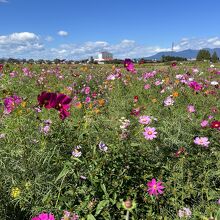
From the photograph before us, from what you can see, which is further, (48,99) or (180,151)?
(180,151)

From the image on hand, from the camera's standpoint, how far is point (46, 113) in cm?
371

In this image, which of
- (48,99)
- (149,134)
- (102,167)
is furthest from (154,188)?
(48,99)

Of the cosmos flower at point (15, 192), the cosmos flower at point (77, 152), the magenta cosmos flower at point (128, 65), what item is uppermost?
the magenta cosmos flower at point (128, 65)

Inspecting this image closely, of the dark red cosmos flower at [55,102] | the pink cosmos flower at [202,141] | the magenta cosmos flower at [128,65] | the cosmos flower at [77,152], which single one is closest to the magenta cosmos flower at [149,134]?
the pink cosmos flower at [202,141]

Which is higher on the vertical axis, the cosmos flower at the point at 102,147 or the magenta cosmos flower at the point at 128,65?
the magenta cosmos flower at the point at 128,65

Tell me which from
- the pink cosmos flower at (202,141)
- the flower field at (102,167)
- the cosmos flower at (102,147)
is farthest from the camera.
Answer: the pink cosmos flower at (202,141)

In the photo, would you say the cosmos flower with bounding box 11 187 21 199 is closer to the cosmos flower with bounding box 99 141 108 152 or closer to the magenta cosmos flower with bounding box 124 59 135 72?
the cosmos flower with bounding box 99 141 108 152

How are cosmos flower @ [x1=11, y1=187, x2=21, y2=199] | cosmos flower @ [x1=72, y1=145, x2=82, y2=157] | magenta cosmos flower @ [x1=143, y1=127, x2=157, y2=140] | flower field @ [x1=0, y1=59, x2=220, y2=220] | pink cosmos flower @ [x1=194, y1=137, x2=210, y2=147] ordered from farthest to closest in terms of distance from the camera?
pink cosmos flower @ [x1=194, y1=137, x2=210, y2=147]
magenta cosmos flower @ [x1=143, y1=127, x2=157, y2=140]
cosmos flower @ [x1=72, y1=145, x2=82, y2=157]
flower field @ [x1=0, y1=59, x2=220, y2=220]
cosmos flower @ [x1=11, y1=187, x2=21, y2=199]

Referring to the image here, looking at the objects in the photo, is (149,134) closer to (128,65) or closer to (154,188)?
(154,188)

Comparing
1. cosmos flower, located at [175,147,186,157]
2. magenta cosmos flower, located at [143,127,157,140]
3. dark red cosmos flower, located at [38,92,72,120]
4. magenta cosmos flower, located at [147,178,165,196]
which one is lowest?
magenta cosmos flower, located at [147,178,165,196]

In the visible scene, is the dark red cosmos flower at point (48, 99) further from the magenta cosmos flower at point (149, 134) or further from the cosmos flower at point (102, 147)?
the magenta cosmos flower at point (149, 134)

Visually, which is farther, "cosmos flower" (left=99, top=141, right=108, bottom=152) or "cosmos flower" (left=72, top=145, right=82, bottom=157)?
"cosmos flower" (left=99, top=141, right=108, bottom=152)

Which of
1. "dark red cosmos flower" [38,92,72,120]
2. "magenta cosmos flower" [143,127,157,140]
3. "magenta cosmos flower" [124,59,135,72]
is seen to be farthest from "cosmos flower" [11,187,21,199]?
"magenta cosmos flower" [124,59,135,72]

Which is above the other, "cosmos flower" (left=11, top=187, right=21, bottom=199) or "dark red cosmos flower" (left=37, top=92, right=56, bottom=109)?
"dark red cosmos flower" (left=37, top=92, right=56, bottom=109)
